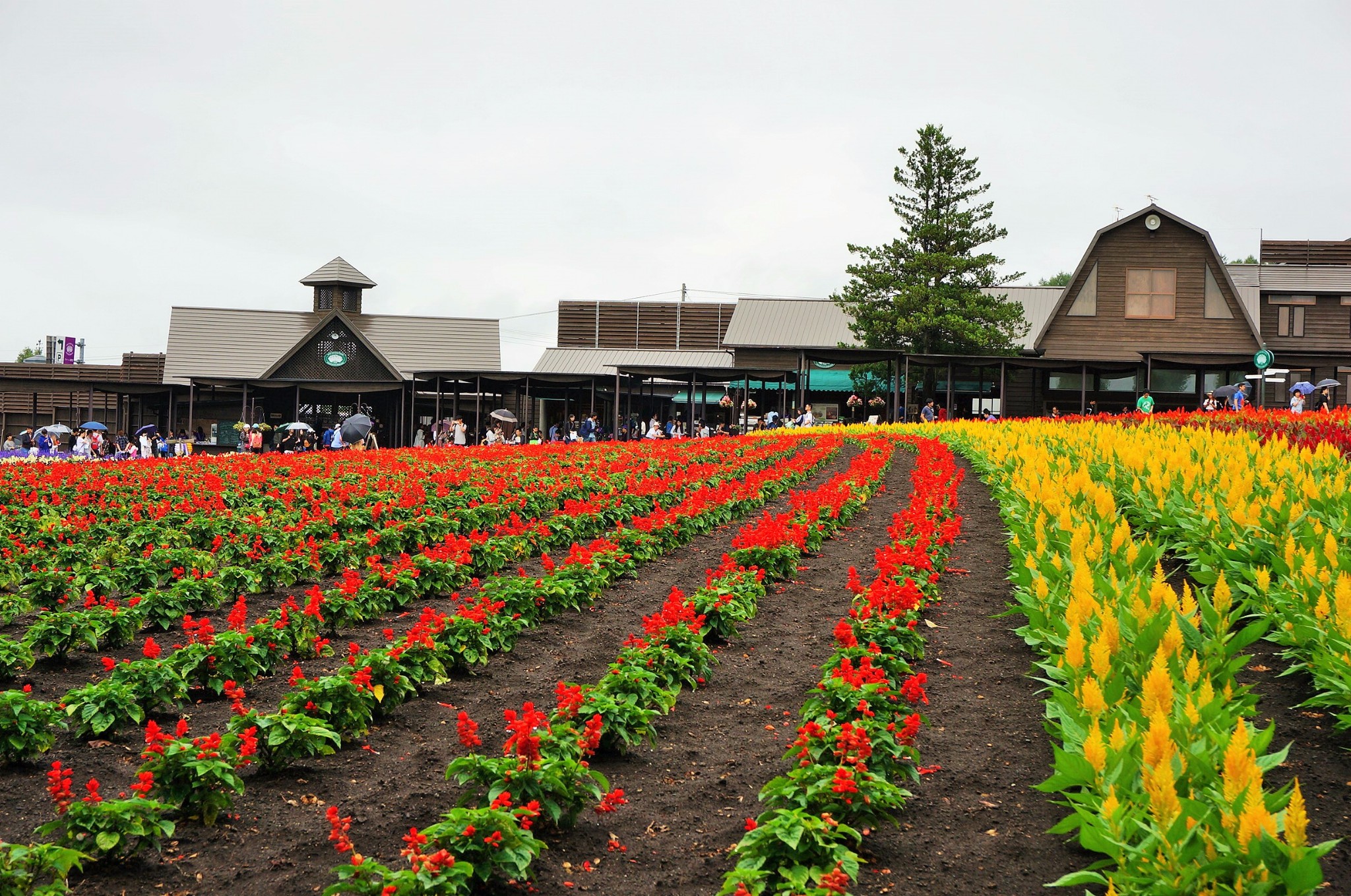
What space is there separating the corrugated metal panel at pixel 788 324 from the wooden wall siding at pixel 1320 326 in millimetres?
16149

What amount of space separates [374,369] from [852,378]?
2118 centimetres

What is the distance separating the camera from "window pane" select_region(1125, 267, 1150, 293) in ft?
130

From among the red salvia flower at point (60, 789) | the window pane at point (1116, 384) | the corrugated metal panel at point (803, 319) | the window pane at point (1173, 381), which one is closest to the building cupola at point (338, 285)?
the corrugated metal panel at point (803, 319)

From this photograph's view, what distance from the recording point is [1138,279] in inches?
1561

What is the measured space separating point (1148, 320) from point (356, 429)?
2810 cm

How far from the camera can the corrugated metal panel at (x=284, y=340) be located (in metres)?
53.3

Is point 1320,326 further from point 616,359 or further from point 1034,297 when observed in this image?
point 616,359

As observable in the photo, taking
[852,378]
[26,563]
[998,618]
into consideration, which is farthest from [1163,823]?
[852,378]

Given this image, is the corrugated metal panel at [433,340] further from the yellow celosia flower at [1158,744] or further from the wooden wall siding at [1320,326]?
the yellow celosia flower at [1158,744]

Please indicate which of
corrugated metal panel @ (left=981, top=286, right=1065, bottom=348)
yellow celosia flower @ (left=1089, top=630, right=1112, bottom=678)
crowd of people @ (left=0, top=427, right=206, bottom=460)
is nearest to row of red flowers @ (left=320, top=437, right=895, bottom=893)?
yellow celosia flower @ (left=1089, top=630, right=1112, bottom=678)

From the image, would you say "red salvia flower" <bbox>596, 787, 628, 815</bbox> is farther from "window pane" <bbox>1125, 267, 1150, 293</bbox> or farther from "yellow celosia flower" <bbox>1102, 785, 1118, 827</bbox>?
"window pane" <bbox>1125, 267, 1150, 293</bbox>

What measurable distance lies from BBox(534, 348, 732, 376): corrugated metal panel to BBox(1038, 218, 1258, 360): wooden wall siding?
58.1 ft

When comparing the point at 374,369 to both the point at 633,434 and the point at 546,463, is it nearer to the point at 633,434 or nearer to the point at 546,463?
the point at 633,434

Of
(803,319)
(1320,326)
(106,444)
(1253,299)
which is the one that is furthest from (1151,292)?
(106,444)
